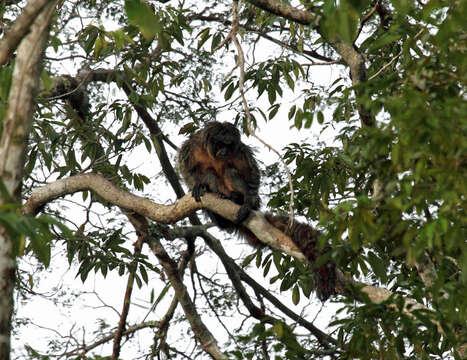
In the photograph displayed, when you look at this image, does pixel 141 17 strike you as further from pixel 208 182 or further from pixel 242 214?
pixel 208 182

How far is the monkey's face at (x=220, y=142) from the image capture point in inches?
264

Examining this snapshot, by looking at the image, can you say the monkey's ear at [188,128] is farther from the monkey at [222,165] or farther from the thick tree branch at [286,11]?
the thick tree branch at [286,11]

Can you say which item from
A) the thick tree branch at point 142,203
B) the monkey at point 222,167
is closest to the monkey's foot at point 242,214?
the thick tree branch at point 142,203

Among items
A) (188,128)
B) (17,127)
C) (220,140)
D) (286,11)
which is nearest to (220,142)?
(220,140)

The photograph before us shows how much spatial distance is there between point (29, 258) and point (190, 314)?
1.94m

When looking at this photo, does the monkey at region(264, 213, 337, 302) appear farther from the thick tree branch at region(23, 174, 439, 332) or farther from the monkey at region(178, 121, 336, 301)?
the monkey at region(178, 121, 336, 301)

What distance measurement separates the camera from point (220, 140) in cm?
673

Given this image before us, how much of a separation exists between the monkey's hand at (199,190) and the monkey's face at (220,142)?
1.33ft

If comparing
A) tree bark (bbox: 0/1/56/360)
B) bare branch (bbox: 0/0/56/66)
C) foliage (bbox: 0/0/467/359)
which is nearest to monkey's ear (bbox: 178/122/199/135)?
foliage (bbox: 0/0/467/359)

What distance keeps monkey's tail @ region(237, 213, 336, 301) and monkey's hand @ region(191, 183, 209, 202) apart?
1.98 ft

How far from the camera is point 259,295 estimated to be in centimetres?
661

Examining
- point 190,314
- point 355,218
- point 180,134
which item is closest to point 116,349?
point 190,314

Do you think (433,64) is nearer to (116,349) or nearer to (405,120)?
(405,120)

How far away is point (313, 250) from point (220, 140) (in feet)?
7.39
